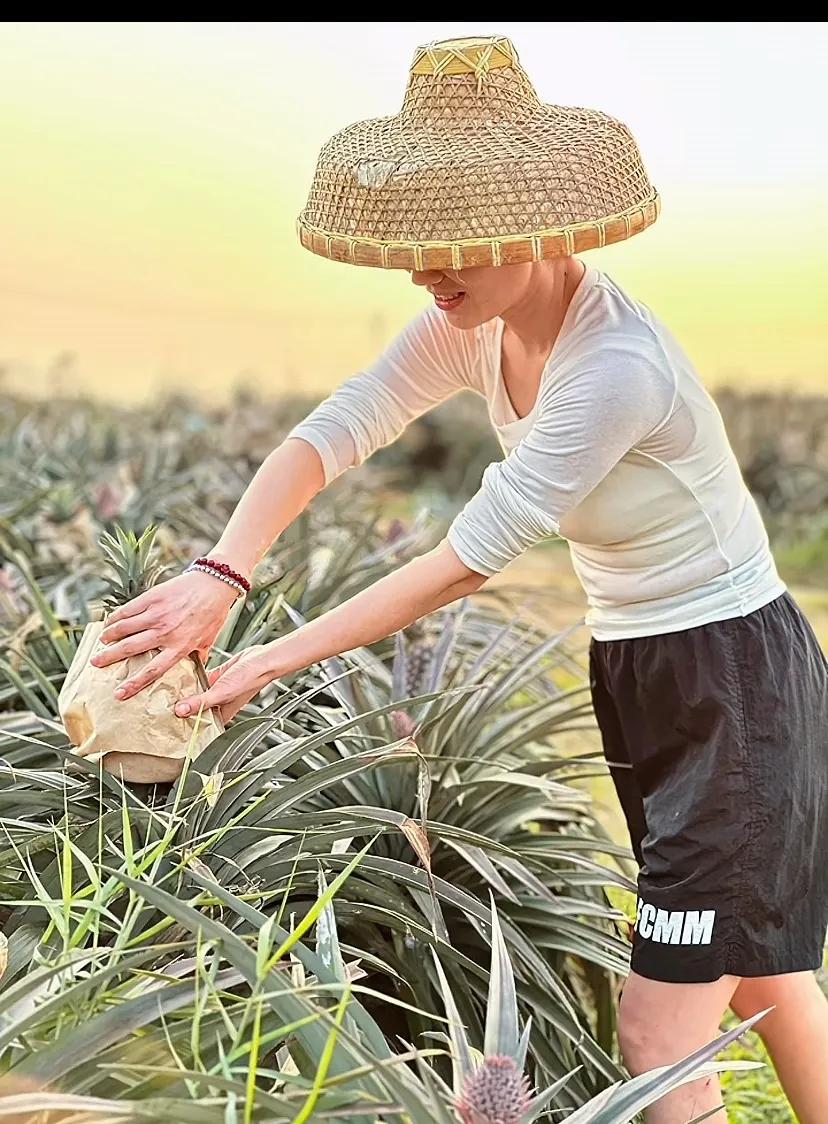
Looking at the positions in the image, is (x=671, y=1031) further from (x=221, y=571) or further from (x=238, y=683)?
(x=221, y=571)

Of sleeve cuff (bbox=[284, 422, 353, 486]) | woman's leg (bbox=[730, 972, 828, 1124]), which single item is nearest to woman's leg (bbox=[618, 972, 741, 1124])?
woman's leg (bbox=[730, 972, 828, 1124])

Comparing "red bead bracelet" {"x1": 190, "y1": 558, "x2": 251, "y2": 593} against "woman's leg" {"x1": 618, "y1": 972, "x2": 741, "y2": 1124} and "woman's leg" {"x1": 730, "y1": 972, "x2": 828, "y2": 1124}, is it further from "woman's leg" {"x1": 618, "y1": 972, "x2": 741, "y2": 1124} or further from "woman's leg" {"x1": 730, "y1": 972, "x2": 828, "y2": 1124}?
"woman's leg" {"x1": 730, "y1": 972, "x2": 828, "y2": 1124}

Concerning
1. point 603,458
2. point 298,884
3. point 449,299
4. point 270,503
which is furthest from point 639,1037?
point 449,299

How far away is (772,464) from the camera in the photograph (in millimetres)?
8734

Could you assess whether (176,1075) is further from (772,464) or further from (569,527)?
(772,464)

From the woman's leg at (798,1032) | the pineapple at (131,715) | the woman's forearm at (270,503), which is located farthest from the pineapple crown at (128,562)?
the woman's leg at (798,1032)

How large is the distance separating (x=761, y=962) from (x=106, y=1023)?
107 centimetres

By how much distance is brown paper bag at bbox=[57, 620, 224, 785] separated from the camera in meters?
1.74

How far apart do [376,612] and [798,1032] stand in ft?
3.09

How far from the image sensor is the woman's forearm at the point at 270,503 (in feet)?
6.54

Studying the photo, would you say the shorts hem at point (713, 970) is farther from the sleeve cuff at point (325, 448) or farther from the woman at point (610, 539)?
the sleeve cuff at point (325, 448)

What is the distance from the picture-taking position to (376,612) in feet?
5.82

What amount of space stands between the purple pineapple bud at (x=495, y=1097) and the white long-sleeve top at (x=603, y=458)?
80cm

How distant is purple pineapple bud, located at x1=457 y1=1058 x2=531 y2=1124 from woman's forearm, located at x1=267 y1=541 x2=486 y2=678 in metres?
0.75
